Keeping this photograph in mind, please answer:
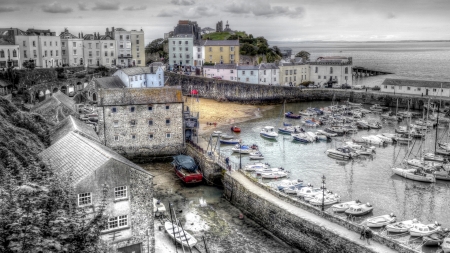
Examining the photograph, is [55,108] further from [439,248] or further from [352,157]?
[439,248]

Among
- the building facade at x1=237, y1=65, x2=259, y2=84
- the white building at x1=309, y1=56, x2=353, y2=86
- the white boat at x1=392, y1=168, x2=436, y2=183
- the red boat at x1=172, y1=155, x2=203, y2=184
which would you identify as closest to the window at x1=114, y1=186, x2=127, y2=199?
the red boat at x1=172, y1=155, x2=203, y2=184

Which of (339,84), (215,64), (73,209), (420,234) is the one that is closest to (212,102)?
(215,64)

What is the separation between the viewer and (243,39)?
10019 centimetres

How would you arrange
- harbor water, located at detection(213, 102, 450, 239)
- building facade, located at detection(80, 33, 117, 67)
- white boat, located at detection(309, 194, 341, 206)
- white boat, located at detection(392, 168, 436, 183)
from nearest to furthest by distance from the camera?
white boat, located at detection(309, 194, 341, 206) → harbor water, located at detection(213, 102, 450, 239) → white boat, located at detection(392, 168, 436, 183) → building facade, located at detection(80, 33, 117, 67)

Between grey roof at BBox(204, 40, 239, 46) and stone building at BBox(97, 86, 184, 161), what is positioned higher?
grey roof at BBox(204, 40, 239, 46)

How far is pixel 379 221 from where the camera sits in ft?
79.3

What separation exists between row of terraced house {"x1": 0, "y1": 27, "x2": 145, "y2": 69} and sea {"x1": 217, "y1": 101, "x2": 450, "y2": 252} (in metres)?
39.8

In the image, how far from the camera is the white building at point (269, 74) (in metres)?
76.5

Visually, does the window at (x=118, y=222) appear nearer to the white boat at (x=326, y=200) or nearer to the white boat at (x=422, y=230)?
the white boat at (x=326, y=200)

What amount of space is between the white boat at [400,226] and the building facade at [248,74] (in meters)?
54.6

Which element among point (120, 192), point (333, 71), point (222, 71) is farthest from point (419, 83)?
point (120, 192)

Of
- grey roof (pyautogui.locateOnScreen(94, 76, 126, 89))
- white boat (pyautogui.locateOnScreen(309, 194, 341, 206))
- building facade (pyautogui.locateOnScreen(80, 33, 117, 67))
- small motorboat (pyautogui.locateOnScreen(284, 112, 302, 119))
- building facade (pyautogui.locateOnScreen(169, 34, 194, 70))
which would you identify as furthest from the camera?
building facade (pyautogui.locateOnScreen(169, 34, 194, 70))

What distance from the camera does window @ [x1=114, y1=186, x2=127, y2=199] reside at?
17172 mm

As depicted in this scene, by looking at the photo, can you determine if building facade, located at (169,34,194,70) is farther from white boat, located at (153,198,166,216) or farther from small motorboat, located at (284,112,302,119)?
white boat, located at (153,198,166,216)
